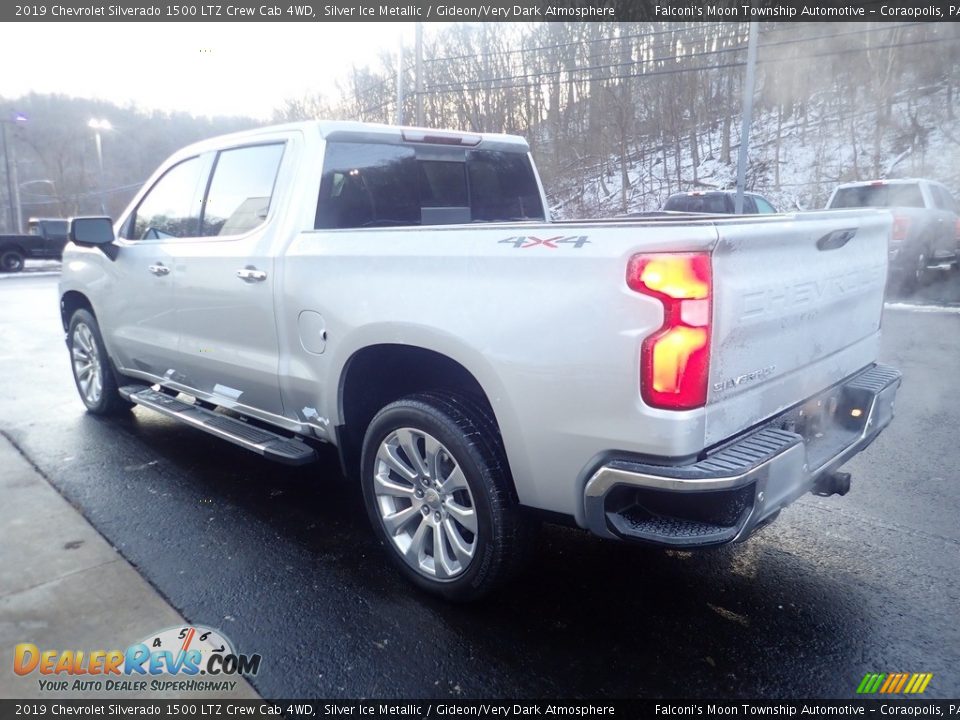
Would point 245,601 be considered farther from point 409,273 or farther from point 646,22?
point 646,22

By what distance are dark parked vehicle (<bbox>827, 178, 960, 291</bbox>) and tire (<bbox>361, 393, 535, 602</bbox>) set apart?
11.6 m

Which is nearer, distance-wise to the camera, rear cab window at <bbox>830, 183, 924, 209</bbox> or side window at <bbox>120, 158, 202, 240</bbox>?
side window at <bbox>120, 158, 202, 240</bbox>

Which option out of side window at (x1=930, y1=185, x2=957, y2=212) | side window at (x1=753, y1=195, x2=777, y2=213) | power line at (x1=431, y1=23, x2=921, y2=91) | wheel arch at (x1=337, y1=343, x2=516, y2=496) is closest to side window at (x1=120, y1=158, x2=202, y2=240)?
wheel arch at (x1=337, y1=343, x2=516, y2=496)

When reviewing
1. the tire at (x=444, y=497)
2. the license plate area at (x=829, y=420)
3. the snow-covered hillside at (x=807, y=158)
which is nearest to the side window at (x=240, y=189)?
the tire at (x=444, y=497)

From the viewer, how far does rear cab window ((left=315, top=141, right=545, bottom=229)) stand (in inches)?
148

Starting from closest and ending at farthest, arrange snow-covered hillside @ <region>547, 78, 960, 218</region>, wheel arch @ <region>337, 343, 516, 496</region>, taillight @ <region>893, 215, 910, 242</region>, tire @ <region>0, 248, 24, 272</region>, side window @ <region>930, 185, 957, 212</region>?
wheel arch @ <region>337, 343, 516, 496</region>
taillight @ <region>893, 215, 910, 242</region>
side window @ <region>930, 185, 957, 212</region>
tire @ <region>0, 248, 24, 272</region>
snow-covered hillside @ <region>547, 78, 960, 218</region>

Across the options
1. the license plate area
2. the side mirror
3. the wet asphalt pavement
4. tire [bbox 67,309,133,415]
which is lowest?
the wet asphalt pavement

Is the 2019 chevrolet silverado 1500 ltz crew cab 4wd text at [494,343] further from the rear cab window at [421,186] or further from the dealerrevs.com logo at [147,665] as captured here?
the dealerrevs.com logo at [147,665]

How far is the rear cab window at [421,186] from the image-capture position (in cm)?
376

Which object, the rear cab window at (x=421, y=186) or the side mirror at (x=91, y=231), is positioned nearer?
the rear cab window at (x=421, y=186)

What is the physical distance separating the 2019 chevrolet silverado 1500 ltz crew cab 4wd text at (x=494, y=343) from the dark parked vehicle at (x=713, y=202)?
10.1 meters

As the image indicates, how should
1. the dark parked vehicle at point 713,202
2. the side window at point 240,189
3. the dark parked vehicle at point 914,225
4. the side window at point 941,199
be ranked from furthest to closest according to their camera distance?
the dark parked vehicle at point 713,202, the side window at point 941,199, the dark parked vehicle at point 914,225, the side window at point 240,189

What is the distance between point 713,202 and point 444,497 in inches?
490

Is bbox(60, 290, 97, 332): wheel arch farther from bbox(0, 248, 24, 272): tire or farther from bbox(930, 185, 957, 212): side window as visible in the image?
bbox(0, 248, 24, 272): tire
